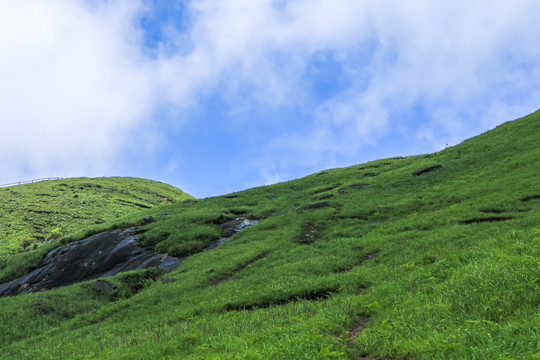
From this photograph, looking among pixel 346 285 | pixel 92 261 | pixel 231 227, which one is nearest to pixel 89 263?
pixel 92 261

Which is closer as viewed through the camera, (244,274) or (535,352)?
(535,352)

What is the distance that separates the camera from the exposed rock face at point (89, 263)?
29656 mm

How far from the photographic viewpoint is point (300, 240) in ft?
91.0

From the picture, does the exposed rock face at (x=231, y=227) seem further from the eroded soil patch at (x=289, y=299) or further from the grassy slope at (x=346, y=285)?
the eroded soil patch at (x=289, y=299)

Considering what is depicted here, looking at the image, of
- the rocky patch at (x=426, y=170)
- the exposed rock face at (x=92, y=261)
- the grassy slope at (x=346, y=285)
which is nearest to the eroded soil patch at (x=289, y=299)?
the grassy slope at (x=346, y=285)

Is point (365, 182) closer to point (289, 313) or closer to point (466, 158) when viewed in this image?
point (466, 158)

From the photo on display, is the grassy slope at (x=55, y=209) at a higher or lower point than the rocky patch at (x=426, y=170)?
higher

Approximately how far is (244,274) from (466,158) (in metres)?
35.8

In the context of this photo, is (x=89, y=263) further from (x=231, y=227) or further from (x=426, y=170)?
(x=426, y=170)

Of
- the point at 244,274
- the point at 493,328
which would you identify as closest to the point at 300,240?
the point at 244,274

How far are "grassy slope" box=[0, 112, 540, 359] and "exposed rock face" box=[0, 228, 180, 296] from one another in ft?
6.72

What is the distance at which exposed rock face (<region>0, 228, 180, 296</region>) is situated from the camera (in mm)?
29656

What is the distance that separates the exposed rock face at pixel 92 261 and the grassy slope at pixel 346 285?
185 cm

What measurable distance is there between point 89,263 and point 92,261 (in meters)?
0.33
